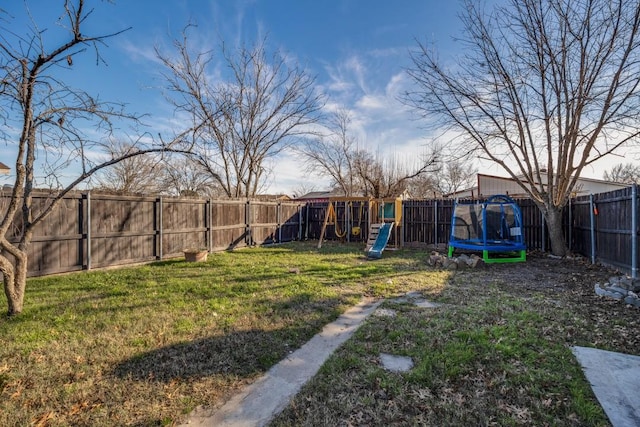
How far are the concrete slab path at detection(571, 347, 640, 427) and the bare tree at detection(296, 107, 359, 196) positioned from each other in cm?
1706

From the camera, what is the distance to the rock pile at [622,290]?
4172 millimetres

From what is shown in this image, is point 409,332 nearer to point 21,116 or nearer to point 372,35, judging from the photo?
point 21,116

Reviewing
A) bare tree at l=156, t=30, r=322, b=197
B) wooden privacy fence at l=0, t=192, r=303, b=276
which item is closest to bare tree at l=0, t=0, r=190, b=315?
wooden privacy fence at l=0, t=192, r=303, b=276

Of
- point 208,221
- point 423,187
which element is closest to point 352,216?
point 208,221

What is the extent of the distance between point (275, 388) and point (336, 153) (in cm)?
1963

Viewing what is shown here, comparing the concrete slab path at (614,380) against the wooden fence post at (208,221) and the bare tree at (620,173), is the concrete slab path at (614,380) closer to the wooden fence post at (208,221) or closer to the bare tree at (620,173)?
the wooden fence post at (208,221)

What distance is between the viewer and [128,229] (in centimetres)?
714

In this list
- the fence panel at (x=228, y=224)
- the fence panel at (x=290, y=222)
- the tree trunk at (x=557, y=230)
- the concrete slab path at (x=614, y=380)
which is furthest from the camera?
the fence panel at (x=290, y=222)

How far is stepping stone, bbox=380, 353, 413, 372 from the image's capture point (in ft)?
8.49

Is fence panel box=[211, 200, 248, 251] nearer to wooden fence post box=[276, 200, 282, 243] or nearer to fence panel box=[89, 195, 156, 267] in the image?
wooden fence post box=[276, 200, 282, 243]

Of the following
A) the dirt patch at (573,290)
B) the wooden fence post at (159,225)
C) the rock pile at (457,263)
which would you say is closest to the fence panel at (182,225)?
the wooden fence post at (159,225)

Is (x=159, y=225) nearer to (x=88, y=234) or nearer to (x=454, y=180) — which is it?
(x=88, y=234)

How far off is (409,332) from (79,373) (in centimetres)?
291

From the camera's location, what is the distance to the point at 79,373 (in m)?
2.47
